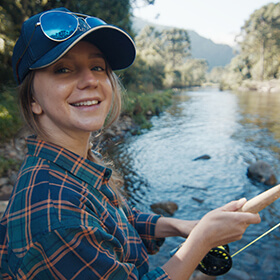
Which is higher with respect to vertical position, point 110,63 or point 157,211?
point 110,63

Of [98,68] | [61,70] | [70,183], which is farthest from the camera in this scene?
[98,68]

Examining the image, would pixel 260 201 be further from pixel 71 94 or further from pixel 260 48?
pixel 260 48

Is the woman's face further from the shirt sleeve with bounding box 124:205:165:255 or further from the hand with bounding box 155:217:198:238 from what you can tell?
the hand with bounding box 155:217:198:238

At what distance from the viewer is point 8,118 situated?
A: 6.43 meters

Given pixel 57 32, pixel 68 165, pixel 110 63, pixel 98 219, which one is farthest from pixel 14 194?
pixel 110 63

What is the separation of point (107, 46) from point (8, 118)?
6.01 metres

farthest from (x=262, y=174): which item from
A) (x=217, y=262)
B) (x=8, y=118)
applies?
(x=8, y=118)

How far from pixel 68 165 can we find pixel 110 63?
682 mm

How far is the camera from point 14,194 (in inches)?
39.8

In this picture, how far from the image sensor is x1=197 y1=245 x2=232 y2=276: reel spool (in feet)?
5.45

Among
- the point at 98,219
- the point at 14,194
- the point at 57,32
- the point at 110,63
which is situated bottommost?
the point at 98,219

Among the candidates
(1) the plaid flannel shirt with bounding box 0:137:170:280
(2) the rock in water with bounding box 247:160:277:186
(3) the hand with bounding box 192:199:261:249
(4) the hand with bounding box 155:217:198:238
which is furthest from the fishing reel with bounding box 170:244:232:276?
(2) the rock in water with bounding box 247:160:277:186

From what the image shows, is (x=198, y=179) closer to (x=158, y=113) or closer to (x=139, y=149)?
(x=139, y=149)

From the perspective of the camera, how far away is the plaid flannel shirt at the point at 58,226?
2.93 ft
